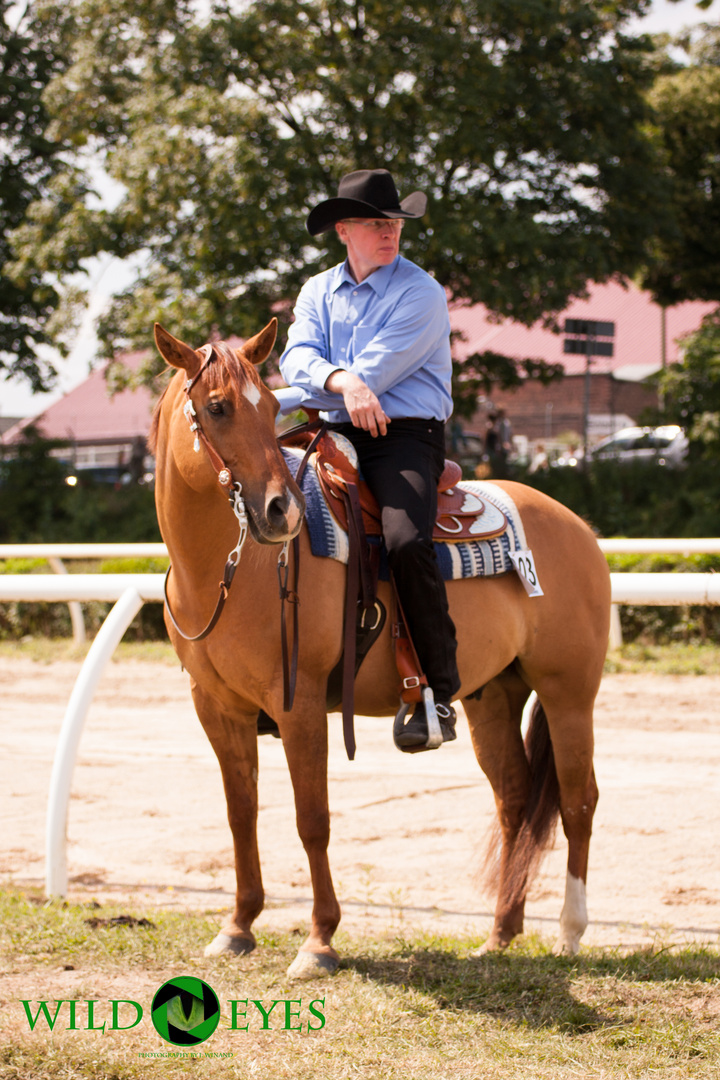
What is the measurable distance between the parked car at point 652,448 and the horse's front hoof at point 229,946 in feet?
46.1

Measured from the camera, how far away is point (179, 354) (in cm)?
312

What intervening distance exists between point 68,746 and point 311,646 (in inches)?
64.1

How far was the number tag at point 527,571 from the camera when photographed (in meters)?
3.77

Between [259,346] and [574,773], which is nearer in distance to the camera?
[259,346]

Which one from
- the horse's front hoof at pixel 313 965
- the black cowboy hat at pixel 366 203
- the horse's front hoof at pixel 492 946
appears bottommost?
the horse's front hoof at pixel 492 946

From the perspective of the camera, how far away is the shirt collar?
3662 mm

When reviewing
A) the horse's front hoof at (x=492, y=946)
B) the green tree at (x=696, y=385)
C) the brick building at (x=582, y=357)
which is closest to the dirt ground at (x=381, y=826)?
the horse's front hoof at (x=492, y=946)

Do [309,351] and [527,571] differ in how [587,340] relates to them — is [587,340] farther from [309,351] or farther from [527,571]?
[309,351]

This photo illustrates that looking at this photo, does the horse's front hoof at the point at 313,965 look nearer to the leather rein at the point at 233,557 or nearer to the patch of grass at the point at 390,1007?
the patch of grass at the point at 390,1007

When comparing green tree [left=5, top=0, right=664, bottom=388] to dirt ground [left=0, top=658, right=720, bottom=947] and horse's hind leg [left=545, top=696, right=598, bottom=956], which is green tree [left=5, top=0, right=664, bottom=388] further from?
horse's hind leg [left=545, top=696, right=598, bottom=956]

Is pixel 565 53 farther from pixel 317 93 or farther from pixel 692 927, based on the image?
pixel 692 927

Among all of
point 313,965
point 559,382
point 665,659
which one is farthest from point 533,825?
point 559,382

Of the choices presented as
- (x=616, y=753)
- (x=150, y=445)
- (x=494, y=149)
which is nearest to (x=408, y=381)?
(x=150, y=445)

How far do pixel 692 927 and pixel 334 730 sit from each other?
404cm
